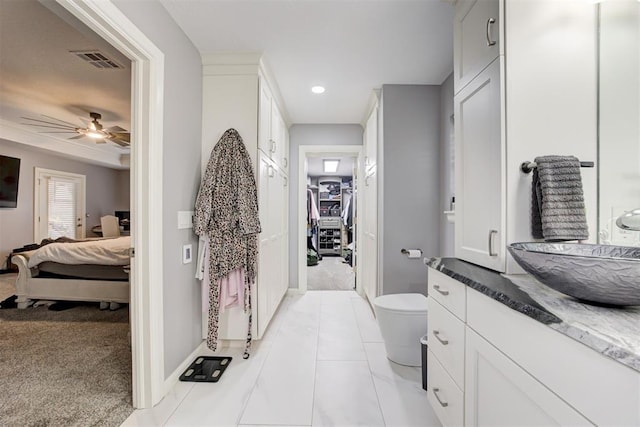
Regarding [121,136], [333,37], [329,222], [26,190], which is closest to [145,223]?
[333,37]

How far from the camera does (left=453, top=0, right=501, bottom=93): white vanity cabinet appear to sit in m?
1.23

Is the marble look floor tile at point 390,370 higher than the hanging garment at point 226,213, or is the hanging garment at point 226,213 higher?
the hanging garment at point 226,213

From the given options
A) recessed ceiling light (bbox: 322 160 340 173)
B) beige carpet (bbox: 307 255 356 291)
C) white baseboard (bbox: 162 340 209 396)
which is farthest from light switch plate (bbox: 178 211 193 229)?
recessed ceiling light (bbox: 322 160 340 173)

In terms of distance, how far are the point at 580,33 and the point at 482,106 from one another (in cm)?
46

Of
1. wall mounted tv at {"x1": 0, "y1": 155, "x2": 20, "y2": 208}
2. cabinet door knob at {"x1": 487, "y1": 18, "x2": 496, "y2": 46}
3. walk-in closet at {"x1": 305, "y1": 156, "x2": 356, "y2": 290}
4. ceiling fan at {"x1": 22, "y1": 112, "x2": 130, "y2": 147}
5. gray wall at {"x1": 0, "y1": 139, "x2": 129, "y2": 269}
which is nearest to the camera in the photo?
cabinet door knob at {"x1": 487, "y1": 18, "x2": 496, "y2": 46}

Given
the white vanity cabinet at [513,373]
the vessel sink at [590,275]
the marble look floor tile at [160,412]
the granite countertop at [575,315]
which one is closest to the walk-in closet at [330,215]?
the marble look floor tile at [160,412]

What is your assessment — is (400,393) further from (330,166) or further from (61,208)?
(61,208)

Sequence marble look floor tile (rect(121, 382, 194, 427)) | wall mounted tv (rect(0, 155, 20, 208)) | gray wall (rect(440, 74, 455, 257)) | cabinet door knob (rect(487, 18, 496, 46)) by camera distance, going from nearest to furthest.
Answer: cabinet door knob (rect(487, 18, 496, 46)) → marble look floor tile (rect(121, 382, 194, 427)) → gray wall (rect(440, 74, 455, 257)) → wall mounted tv (rect(0, 155, 20, 208))

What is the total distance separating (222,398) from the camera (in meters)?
1.69

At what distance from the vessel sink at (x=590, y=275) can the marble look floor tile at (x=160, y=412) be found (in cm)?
190

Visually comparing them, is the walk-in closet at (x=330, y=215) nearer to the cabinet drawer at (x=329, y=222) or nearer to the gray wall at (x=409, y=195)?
the cabinet drawer at (x=329, y=222)

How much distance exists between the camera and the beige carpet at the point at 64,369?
5.07 feet

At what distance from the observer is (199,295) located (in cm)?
222

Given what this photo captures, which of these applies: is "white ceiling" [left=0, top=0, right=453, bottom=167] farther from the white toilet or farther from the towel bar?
the white toilet
